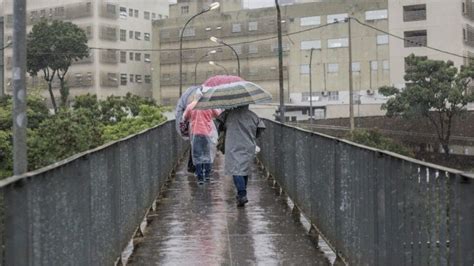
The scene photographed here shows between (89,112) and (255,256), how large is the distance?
45.5m

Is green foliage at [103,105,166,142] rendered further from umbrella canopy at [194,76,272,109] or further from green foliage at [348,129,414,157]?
green foliage at [348,129,414,157]

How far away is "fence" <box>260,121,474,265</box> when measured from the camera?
10.3ft

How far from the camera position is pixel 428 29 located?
73875mm

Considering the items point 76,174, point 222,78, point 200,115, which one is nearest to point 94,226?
point 76,174

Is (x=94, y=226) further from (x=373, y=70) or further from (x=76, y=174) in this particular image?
(x=373, y=70)

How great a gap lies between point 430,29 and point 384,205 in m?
73.0

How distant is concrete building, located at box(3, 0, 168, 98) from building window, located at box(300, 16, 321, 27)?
28468 millimetres

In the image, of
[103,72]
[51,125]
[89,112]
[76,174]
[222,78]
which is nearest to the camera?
[76,174]

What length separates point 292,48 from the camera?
85438mm

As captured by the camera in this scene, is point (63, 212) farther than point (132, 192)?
No

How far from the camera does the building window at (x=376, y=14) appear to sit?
78.5 metres

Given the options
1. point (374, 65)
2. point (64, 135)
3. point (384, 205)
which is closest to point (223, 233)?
point (384, 205)

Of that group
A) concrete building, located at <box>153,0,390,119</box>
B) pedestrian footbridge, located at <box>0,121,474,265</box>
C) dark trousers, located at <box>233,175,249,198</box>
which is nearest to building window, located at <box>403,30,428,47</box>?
concrete building, located at <box>153,0,390,119</box>

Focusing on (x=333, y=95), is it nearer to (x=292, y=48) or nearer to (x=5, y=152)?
(x=292, y=48)
